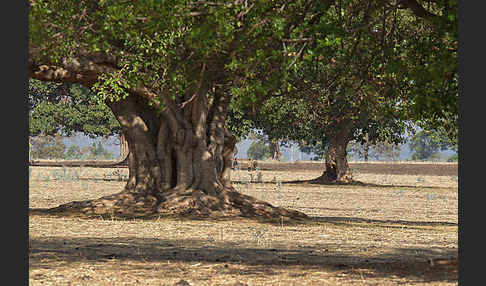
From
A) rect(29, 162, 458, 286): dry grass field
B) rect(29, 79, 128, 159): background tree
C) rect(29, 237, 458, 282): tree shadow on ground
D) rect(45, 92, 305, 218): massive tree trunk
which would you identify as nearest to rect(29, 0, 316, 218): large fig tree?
rect(45, 92, 305, 218): massive tree trunk

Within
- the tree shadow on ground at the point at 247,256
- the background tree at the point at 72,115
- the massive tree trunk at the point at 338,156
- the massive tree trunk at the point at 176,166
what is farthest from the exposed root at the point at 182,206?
the background tree at the point at 72,115

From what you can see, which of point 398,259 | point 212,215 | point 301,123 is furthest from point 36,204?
point 301,123

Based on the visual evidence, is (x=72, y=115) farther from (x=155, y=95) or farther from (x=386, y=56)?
(x=386, y=56)

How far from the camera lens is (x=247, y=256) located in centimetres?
1395

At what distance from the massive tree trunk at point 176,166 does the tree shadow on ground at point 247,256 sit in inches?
252

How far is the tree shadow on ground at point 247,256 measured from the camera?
39.2 ft

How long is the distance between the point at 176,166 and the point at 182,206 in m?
1.86

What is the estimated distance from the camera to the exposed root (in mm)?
22797

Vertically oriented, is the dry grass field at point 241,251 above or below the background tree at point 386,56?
below

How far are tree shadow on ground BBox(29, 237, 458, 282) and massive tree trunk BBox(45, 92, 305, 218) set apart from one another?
6.41 metres

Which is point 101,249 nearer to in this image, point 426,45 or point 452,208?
point 426,45

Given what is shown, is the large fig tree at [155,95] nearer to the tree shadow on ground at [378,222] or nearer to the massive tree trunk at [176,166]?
the massive tree trunk at [176,166]

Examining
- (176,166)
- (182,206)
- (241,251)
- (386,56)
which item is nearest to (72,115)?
(176,166)

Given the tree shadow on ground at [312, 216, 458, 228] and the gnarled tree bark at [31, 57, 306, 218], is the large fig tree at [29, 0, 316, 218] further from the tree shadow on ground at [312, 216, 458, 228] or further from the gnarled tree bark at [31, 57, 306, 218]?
the tree shadow on ground at [312, 216, 458, 228]
